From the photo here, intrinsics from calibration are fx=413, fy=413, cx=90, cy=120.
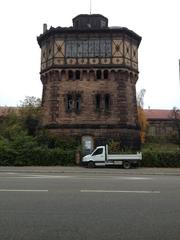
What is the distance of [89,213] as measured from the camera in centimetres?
918

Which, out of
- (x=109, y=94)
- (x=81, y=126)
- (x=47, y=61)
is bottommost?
(x=81, y=126)

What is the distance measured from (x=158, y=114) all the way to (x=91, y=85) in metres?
68.2

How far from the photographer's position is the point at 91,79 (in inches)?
1613

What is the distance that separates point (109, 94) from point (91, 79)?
2341 mm

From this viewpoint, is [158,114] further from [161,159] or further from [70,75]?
[161,159]

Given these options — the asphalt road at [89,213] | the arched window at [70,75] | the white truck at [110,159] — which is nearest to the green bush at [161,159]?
the white truck at [110,159]

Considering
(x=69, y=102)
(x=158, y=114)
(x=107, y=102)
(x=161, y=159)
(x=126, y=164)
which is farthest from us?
(x=158, y=114)

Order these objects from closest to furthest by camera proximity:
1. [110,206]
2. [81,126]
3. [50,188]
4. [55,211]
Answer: [55,211], [110,206], [50,188], [81,126]

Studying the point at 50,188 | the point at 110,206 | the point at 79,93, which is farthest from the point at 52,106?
the point at 110,206

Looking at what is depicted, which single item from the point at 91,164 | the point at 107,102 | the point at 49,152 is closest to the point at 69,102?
the point at 107,102

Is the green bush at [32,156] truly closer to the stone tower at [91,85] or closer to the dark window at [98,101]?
the stone tower at [91,85]

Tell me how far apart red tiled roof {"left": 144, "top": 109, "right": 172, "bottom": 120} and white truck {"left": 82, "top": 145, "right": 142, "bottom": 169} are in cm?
6978

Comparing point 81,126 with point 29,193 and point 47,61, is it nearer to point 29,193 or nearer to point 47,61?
point 47,61

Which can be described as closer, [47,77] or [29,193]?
[29,193]
